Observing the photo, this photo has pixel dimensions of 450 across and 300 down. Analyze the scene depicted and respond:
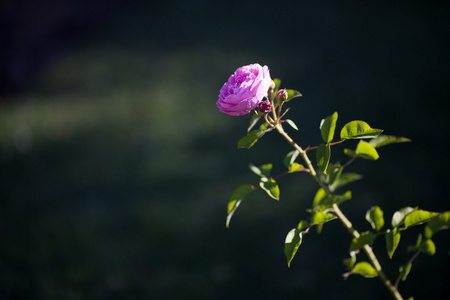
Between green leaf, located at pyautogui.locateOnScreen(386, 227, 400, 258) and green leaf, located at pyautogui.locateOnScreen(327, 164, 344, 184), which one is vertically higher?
green leaf, located at pyautogui.locateOnScreen(327, 164, 344, 184)

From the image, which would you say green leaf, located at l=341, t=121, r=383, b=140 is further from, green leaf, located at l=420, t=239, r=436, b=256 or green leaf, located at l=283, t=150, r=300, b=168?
green leaf, located at l=420, t=239, r=436, b=256

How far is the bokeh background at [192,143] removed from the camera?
164cm

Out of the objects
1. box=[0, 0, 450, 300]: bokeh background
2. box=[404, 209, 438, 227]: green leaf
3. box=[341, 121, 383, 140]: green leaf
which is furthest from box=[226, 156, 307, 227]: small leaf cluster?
box=[0, 0, 450, 300]: bokeh background

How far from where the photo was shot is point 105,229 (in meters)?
1.93

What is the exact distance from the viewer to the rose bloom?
707mm

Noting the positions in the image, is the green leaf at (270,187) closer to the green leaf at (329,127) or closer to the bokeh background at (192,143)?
the green leaf at (329,127)

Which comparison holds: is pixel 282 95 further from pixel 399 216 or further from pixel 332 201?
pixel 399 216

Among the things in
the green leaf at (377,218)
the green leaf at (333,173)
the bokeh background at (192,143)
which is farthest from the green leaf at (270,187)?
the bokeh background at (192,143)

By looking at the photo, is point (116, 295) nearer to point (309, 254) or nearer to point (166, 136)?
point (309, 254)

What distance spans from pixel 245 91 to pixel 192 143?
167 centimetres

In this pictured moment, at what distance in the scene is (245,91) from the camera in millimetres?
706

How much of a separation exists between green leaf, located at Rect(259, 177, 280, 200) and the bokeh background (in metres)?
0.83

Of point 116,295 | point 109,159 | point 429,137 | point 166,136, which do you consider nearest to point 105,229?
point 116,295

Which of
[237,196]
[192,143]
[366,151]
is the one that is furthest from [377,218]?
[192,143]
